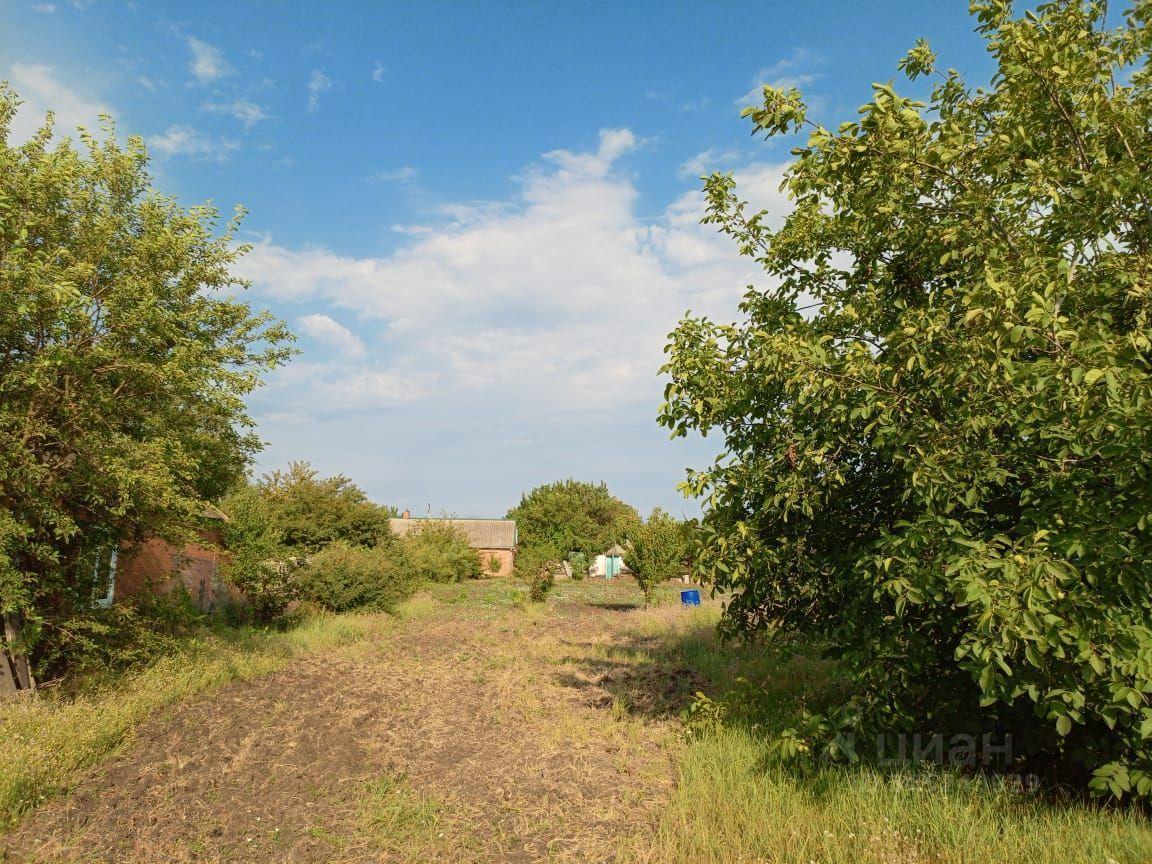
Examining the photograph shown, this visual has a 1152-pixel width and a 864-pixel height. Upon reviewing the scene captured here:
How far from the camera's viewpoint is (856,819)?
16.4 ft

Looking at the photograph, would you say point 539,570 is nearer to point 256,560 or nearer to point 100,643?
point 256,560

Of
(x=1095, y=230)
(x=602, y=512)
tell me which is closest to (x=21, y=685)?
(x=1095, y=230)

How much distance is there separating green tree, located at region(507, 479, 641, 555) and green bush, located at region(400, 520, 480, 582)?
1468 cm

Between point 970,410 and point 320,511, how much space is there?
24.7 m

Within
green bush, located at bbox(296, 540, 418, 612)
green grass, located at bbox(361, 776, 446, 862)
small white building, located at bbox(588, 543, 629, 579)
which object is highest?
green bush, located at bbox(296, 540, 418, 612)

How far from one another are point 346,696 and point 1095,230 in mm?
10906

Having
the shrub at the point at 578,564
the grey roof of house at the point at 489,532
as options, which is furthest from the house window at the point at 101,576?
the grey roof of house at the point at 489,532

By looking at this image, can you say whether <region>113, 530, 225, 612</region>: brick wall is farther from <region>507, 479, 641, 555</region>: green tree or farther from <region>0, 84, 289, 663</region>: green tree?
<region>507, 479, 641, 555</region>: green tree

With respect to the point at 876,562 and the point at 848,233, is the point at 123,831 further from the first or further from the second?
the point at 848,233

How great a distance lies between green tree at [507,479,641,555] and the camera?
55844 millimetres

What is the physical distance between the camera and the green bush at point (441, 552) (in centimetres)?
3173

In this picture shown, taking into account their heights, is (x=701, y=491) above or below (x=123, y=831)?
above

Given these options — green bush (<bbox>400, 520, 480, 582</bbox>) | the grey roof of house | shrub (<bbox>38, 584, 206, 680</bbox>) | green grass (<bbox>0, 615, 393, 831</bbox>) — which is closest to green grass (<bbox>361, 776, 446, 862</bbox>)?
green grass (<bbox>0, 615, 393, 831</bbox>)

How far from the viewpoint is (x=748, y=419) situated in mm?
6570
